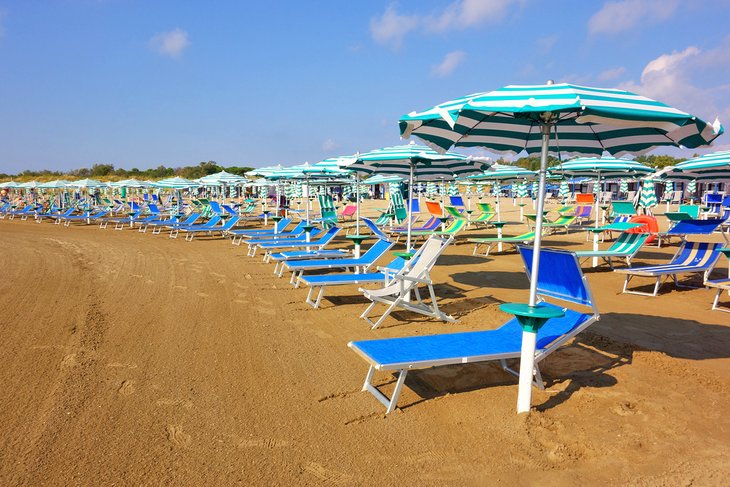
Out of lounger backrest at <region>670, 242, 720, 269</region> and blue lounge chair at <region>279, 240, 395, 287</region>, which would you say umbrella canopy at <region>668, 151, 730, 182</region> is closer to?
lounger backrest at <region>670, 242, 720, 269</region>

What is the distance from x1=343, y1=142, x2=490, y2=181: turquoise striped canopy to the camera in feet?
23.5

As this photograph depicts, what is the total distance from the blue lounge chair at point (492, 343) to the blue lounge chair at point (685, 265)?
301cm

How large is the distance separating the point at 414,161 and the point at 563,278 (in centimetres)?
391

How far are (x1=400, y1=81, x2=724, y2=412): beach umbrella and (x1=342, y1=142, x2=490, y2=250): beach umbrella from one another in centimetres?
206

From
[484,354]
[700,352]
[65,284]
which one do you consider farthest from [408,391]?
[65,284]

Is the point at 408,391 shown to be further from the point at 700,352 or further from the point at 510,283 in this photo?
the point at 510,283

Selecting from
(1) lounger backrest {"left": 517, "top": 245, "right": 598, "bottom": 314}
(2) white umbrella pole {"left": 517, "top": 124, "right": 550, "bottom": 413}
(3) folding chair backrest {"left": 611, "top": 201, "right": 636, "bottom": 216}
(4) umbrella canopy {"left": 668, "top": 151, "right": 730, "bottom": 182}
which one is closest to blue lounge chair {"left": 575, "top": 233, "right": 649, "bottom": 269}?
(4) umbrella canopy {"left": 668, "top": 151, "right": 730, "bottom": 182}

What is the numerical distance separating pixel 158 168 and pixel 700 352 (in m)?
82.3

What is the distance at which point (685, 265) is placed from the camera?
6.78 metres

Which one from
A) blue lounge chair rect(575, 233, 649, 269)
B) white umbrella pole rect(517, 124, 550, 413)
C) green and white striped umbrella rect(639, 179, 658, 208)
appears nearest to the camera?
white umbrella pole rect(517, 124, 550, 413)

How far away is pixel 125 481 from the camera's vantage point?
244cm

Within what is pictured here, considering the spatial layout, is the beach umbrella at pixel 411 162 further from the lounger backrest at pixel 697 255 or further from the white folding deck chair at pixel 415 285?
the lounger backrest at pixel 697 255

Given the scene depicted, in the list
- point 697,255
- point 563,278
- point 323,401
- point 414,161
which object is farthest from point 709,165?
point 323,401

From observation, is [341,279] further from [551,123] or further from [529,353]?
[551,123]
